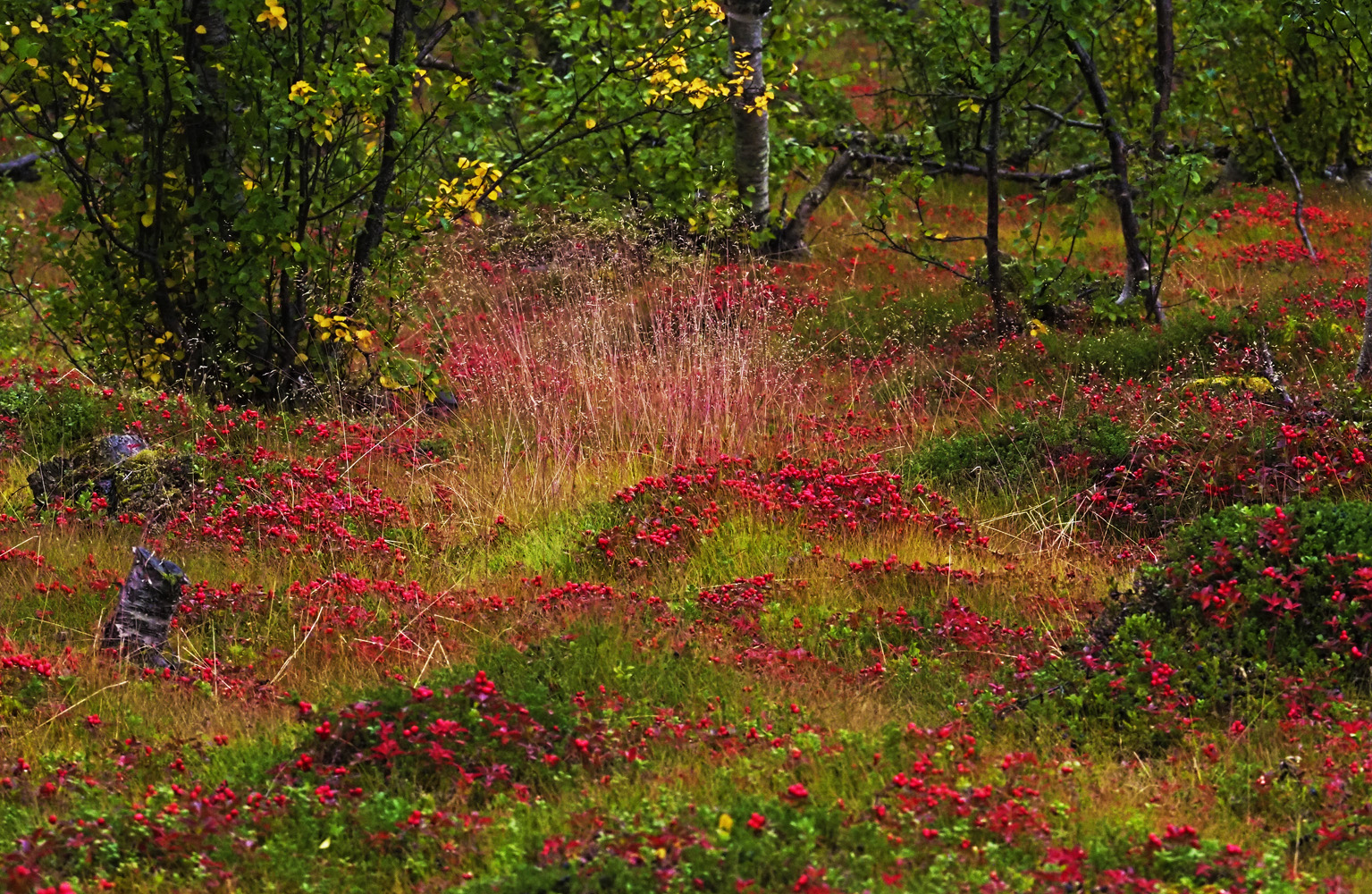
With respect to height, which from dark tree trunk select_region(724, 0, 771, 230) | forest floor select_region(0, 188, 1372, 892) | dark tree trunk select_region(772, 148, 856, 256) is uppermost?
dark tree trunk select_region(724, 0, 771, 230)

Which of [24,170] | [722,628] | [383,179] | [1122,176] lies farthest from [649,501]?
[24,170]

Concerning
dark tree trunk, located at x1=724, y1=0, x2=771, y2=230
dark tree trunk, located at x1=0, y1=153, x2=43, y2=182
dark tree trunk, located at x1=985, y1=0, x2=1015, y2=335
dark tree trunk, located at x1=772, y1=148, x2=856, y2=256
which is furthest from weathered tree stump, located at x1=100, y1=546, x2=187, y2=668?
dark tree trunk, located at x1=0, y1=153, x2=43, y2=182

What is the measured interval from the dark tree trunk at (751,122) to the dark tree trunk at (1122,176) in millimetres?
2646

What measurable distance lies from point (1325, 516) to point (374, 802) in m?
3.46

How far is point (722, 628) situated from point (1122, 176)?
5545 millimetres

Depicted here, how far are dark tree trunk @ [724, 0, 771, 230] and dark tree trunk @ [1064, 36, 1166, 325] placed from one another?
8.68 feet

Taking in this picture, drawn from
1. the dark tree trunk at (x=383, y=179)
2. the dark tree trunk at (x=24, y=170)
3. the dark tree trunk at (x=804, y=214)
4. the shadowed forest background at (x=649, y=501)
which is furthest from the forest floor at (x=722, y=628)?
the dark tree trunk at (x=24, y=170)

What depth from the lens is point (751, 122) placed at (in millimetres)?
11164

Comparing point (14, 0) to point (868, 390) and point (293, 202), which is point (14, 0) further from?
point (868, 390)

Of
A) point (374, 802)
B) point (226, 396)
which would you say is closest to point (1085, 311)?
point (226, 396)

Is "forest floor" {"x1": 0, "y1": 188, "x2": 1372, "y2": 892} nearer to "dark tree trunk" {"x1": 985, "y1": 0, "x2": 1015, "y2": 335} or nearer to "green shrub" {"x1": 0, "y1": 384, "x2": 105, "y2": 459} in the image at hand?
"green shrub" {"x1": 0, "y1": 384, "x2": 105, "y2": 459}

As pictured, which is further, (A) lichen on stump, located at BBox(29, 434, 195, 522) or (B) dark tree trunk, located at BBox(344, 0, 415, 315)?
(B) dark tree trunk, located at BBox(344, 0, 415, 315)

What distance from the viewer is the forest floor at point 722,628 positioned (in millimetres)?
3559

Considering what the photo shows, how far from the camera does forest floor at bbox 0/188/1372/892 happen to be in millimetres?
3559
